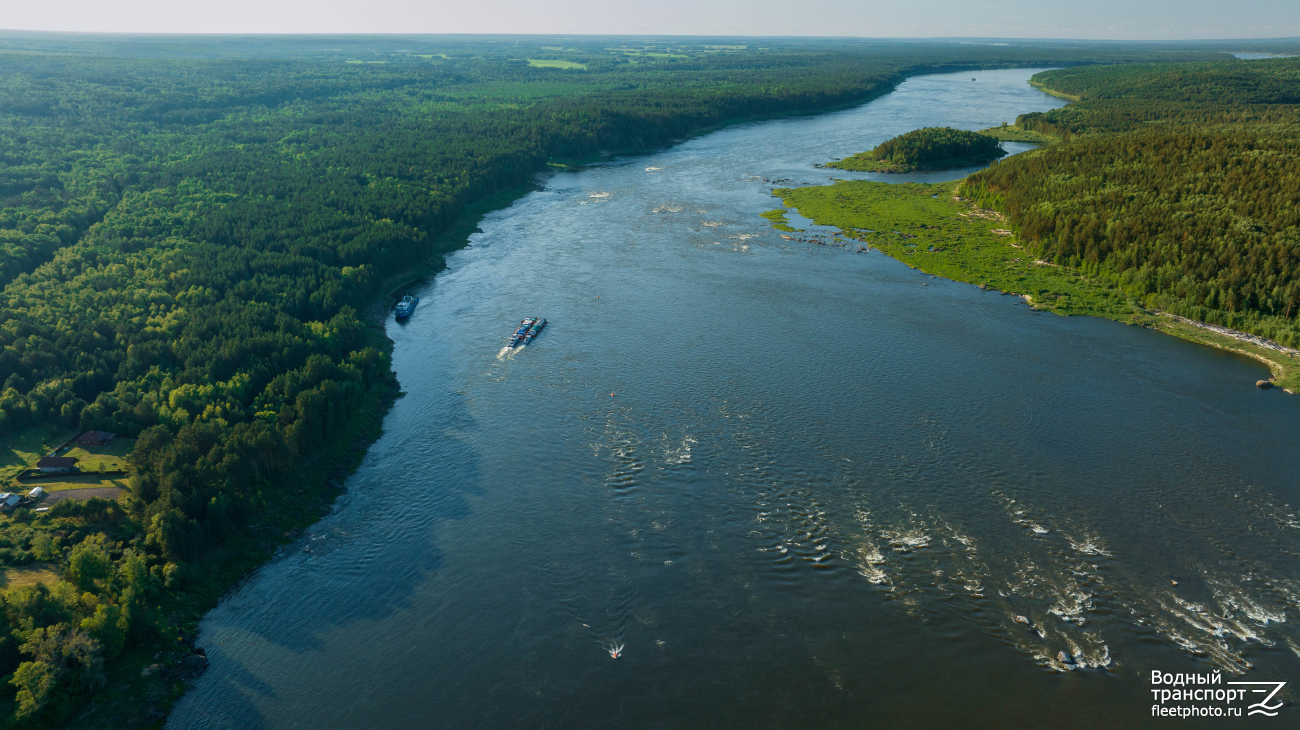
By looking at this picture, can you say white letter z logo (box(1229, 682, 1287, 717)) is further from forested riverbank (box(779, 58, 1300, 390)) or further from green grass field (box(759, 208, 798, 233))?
green grass field (box(759, 208, 798, 233))

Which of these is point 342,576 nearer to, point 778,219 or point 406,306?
point 406,306

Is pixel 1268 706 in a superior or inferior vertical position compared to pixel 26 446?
inferior

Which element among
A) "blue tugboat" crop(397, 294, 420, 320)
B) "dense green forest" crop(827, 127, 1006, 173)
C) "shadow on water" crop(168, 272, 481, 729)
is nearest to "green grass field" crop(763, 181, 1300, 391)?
"dense green forest" crop(827, 127, 1006, 173)

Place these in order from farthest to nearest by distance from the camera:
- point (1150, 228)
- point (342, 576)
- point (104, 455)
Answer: point (1150, 228)
point (104, 455)
point (342, 576)

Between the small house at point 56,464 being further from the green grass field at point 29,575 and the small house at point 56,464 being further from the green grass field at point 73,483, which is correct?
the green grass field at point 29,575

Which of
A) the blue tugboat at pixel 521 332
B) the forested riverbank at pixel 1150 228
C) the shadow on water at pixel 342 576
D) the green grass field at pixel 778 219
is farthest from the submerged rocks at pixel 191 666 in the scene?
the green grass field at pixel 778 219

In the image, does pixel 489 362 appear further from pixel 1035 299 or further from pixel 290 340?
pixel 1035 299

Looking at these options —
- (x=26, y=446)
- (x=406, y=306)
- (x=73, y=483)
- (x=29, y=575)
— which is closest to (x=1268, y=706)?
(x=29, y=575)
